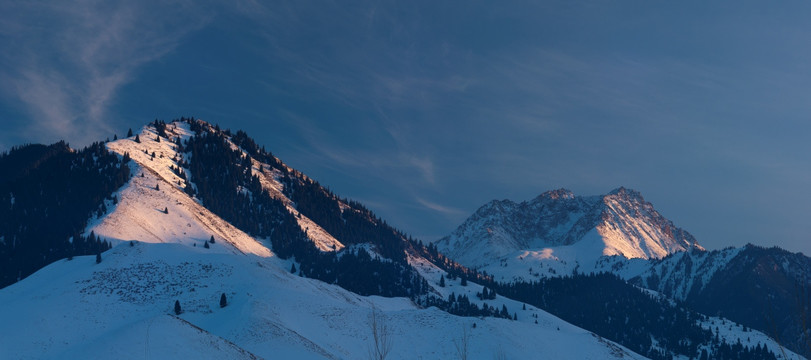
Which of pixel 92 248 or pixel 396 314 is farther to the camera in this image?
pixel 92 248

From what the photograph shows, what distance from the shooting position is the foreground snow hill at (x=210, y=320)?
8612 centimetres

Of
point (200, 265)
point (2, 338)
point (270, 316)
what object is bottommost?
point (2, 338)

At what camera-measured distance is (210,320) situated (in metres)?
116

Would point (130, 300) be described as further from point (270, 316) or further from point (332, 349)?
point (332, 349)

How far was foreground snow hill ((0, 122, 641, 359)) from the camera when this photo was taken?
86125mm

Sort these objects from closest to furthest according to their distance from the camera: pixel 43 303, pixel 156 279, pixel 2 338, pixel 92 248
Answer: pixel 2 338, pixel 43 303, pixel 156 279, pixel 92 248

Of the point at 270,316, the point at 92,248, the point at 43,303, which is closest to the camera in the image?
the point at 43,303

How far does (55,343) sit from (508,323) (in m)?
84.5

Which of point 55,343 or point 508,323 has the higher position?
point 508,323

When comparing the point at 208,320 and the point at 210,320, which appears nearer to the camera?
the point at 210,320

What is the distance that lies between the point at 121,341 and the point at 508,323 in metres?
83.7

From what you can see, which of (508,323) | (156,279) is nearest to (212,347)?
(156,279)

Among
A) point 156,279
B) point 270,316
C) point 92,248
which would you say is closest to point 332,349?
point 270,316

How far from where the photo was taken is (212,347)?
82688 millimetres
